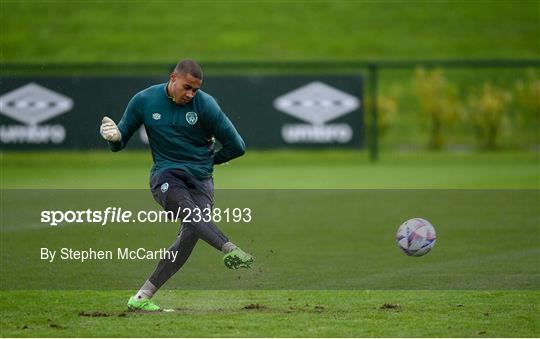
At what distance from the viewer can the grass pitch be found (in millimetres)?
8438

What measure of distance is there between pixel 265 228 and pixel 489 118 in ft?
51.8

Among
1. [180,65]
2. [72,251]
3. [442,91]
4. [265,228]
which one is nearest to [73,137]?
[442,91]

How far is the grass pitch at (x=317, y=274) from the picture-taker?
332 inches

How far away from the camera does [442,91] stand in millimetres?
29719

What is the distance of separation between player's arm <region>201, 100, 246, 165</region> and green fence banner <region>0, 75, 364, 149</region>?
16.3 m

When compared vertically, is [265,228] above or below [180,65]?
below

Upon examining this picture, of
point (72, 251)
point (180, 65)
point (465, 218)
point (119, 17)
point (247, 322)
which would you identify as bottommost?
point (119, 17)

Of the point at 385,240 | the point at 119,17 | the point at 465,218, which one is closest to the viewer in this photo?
the point at 385,240

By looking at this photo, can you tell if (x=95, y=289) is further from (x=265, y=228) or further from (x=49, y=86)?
(x=49, y=86)

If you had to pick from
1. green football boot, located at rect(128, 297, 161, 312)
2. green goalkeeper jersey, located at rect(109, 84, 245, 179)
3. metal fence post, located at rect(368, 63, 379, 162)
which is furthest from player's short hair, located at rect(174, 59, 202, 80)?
metal fence post, located at rect(368, 63, 379, 162)

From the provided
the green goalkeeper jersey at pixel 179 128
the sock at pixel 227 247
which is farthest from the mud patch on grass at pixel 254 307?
the green goalkeeper jersey at pixel 179 128

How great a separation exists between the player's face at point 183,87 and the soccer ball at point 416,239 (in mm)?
2642

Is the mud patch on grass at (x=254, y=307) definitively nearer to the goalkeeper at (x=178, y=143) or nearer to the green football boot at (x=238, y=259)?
the goalkeeper at (x=178, y=143)

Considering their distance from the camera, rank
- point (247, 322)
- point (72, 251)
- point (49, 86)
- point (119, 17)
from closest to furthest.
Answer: point (247, 322) < point (72, 251) < point (49, 86) < point (119, 17)
